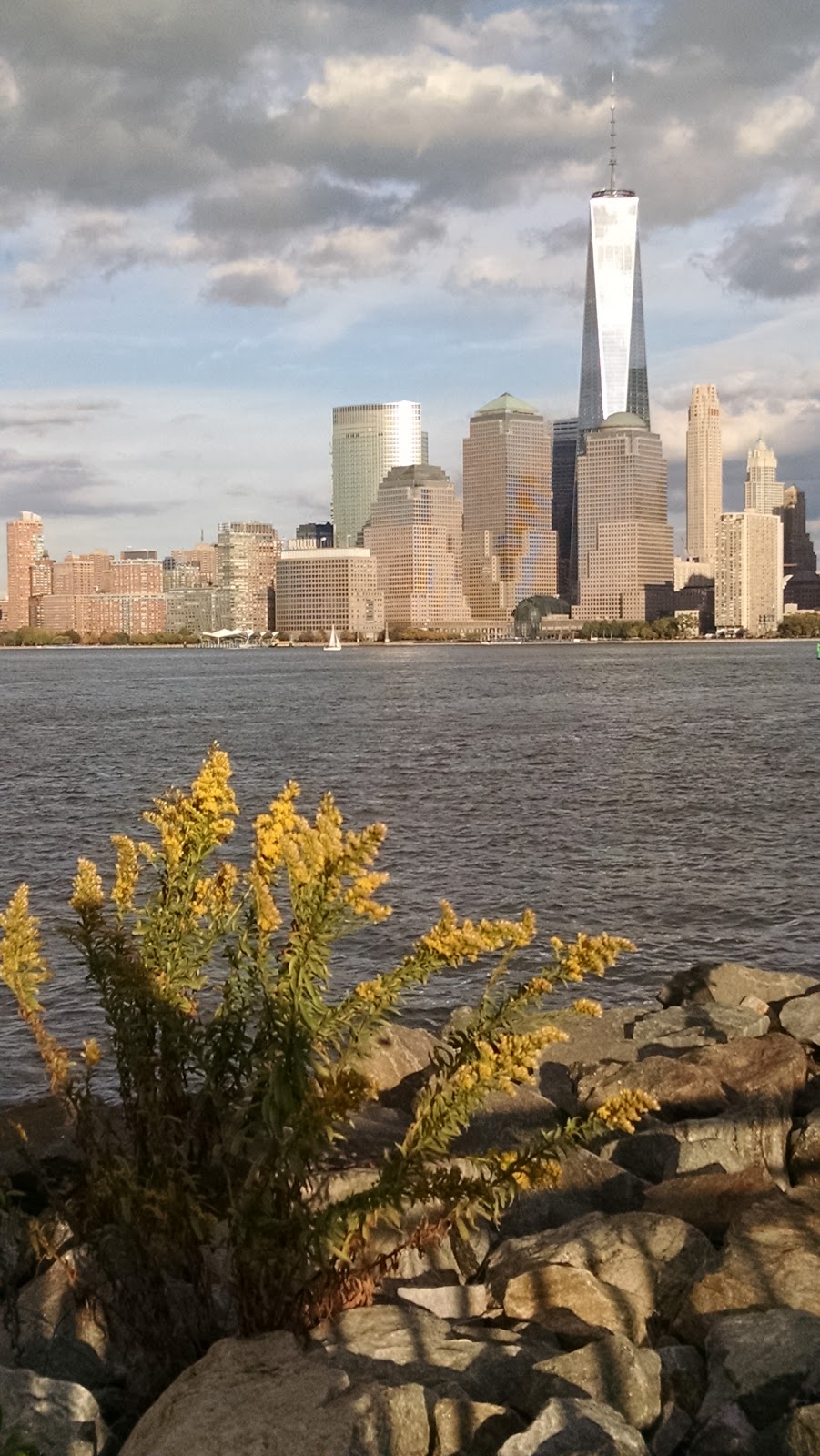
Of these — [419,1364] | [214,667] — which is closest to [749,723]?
[419,1364]

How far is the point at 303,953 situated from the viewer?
24.9ft

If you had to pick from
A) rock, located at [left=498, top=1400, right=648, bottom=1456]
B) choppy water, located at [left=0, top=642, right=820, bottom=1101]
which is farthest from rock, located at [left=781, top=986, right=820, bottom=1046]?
rock, located at [left=498, top=1400, right=648, bottom=1456]

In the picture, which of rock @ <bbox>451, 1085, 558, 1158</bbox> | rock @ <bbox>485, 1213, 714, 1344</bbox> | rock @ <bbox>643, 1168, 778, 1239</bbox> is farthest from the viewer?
rock @ <bbox>451, 1085, 558, 1158</bbox>

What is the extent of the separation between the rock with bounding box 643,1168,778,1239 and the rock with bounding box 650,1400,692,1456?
8.54 ft

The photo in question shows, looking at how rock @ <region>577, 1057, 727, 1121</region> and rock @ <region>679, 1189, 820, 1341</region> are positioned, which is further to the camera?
rock @ <region>577, 1057, 727, 1121</region>

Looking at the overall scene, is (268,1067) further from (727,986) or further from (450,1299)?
(727,986)

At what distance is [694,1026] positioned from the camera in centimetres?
1595

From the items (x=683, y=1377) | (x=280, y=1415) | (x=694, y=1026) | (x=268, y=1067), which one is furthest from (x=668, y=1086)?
(x=280, y=1415)

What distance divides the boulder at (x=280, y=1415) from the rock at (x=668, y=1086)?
5973 millimetres

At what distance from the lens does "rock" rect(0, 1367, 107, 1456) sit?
21.9 feet

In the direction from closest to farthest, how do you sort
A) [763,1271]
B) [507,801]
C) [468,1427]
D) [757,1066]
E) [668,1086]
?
[468,1427]
[763,1271]
[668,1086]
[757,1066]
[507,801]

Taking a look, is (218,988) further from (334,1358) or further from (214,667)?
(214,667)

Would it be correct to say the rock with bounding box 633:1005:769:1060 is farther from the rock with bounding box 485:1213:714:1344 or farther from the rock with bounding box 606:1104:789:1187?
the rock with bounding box 485:1213:714:1344

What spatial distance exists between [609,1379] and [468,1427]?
0.79m
